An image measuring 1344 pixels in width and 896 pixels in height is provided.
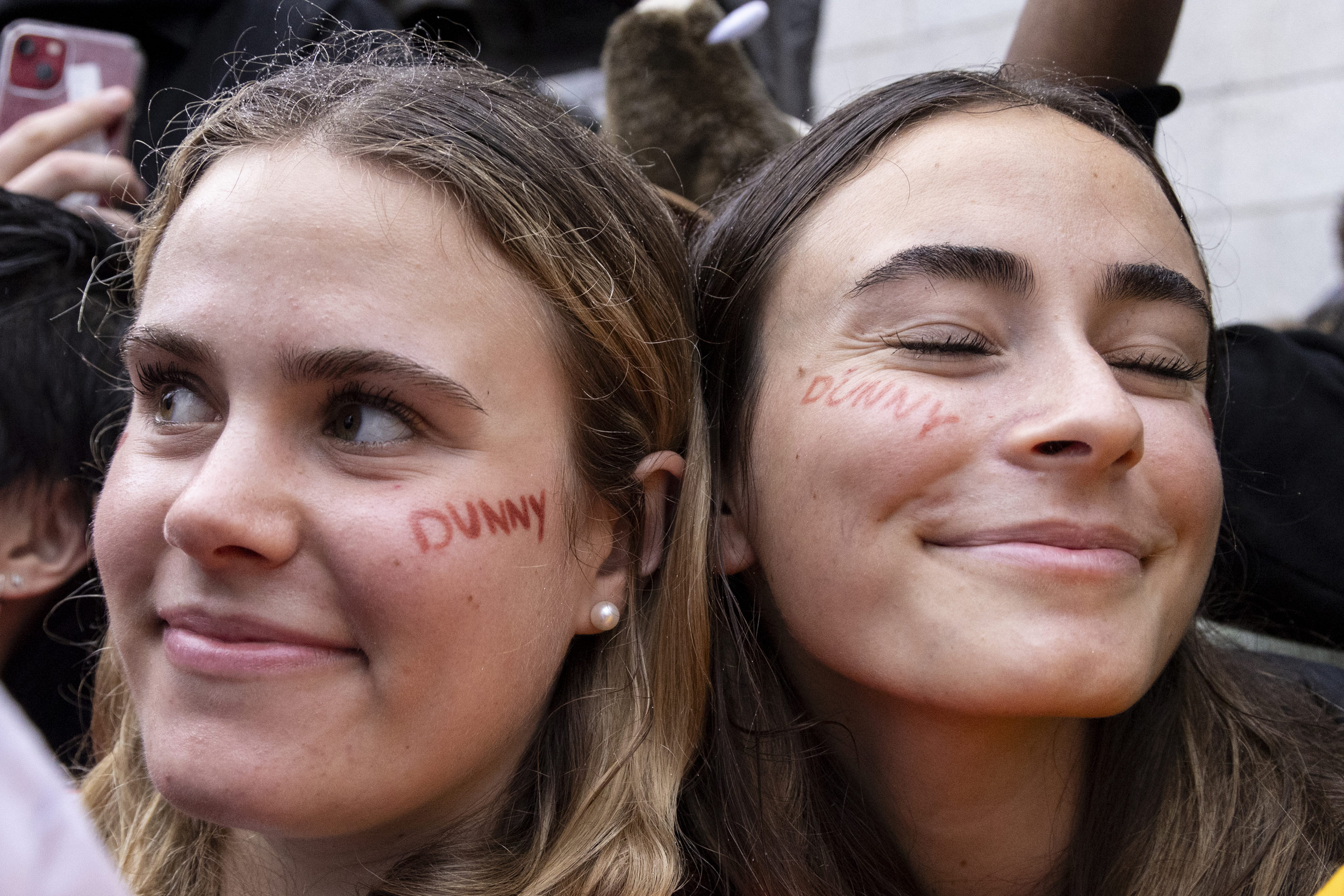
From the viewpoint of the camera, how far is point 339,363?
4.95 feet

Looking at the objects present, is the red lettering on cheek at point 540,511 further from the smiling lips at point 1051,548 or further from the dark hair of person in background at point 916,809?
the smiling lips at point 1051,548

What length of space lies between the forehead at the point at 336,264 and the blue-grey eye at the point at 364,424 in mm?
94

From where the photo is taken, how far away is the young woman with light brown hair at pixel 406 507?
1471 millimetres

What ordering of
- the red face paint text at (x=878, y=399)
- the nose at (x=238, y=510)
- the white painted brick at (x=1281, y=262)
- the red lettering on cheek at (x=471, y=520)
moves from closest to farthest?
the nose at (x=238, y=510), the red lettering on cheek at (x=471, y=520), the red face paint text at (x=878, y=399), the white painted brick at (x=1281, y=262)

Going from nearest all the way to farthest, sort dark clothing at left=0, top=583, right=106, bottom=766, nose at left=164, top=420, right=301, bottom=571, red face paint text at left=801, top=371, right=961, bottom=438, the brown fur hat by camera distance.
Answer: nose at left=164, top=420, right=301, bottom=571
red face paint text at left=801, top=371, right=961, bottom=438
dark clothing at left=0, top=583, right=106, bottom=766
the brown fur hat

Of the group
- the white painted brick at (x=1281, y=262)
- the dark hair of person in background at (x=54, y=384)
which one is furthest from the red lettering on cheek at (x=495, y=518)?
the white painted brick at (x=1281, y=262)

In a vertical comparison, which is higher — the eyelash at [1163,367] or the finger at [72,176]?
the eyelash at [1163,367]

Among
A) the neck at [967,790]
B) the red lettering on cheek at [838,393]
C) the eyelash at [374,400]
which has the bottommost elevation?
the neck at [967,790]

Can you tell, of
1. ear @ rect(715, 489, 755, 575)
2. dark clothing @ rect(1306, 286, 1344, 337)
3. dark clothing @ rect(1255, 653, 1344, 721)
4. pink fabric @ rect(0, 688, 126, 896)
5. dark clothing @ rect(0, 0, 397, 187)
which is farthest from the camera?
dark clothing @ rect(1306, 286, 1344, 337)

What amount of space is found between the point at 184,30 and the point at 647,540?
2055 millimetres

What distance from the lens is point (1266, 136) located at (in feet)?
19.1

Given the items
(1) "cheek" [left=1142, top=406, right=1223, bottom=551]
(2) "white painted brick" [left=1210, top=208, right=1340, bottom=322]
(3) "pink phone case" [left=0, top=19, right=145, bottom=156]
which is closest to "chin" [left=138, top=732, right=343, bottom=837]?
(1) "cheek" [left=1142, top=406, right=1223, bottom=551]

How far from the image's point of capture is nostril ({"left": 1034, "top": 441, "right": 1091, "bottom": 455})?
1565 mm

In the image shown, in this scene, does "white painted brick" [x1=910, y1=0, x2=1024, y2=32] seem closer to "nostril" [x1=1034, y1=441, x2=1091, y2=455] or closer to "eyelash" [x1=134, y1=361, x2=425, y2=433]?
"nostril" [x1=1034, y1=441, x2=1091, y2=455]
